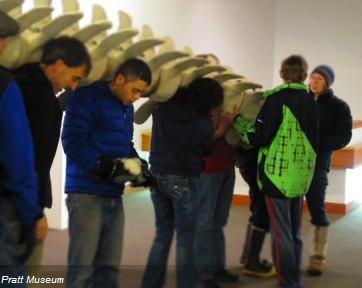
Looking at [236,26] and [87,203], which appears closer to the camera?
[87,203]

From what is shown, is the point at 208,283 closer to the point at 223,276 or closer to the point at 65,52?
the point at 223,276

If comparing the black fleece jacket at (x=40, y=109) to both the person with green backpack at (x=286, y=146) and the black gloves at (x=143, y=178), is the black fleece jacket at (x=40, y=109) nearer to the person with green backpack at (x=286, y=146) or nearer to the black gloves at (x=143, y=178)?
the black gloves at (x=143, y=178)

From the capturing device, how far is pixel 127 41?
8.45ft

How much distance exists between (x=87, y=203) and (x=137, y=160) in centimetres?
31

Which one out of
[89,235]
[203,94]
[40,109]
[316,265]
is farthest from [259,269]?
[40,109]

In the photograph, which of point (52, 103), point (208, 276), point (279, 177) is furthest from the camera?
point (208, 276)

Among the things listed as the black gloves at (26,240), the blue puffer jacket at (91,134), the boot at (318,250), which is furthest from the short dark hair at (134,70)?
the boot at (318,250)

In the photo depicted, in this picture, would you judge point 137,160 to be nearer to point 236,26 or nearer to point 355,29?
point 236,26

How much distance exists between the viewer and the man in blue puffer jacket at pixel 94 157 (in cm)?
245

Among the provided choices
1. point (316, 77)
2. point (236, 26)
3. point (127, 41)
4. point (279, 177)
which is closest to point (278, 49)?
point (236, 26)

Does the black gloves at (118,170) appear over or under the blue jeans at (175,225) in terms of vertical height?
over

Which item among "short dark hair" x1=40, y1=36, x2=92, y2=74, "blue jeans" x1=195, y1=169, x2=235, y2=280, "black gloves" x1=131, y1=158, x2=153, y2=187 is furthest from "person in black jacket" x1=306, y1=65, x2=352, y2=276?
"short dark hair" x1=40, y1=36, x2=92, y2=74

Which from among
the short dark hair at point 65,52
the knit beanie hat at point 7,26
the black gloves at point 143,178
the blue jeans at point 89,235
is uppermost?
the knit beanie hat at point 7,26

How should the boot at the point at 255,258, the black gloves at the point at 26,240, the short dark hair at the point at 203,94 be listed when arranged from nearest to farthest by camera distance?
1. the black gloves at the point at 26,240
2. the short dark hair at the point at 203,94
3. the boot at the point at 255,258
